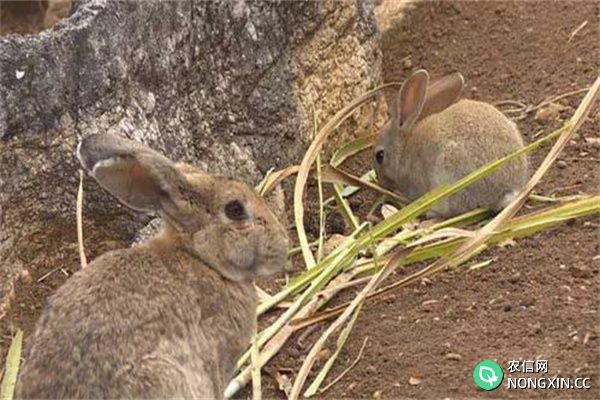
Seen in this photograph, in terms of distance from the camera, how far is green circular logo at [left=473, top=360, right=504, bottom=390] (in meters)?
5.29

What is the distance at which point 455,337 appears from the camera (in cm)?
572

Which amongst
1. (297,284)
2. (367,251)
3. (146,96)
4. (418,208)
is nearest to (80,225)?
(146,96)

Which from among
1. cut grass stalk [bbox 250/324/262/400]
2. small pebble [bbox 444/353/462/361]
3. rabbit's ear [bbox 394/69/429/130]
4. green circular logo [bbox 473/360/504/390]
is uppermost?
rabbit's ear [bbox 394/69/429/130]

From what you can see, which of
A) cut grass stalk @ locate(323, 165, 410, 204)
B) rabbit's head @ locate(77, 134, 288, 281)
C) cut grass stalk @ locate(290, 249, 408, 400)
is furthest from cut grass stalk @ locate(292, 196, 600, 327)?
rabbit's head @ locate(77, 134, 288, 281)

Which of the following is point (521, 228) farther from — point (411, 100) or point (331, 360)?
point (411, 100)

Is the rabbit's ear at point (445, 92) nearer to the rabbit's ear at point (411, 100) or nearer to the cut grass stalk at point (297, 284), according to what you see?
the rabbit's ear at point (411, 100)

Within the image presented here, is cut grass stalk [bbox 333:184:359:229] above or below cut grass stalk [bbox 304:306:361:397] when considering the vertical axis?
above

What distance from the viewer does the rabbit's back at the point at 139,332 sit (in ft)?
15.1

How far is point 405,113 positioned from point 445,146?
466 mm

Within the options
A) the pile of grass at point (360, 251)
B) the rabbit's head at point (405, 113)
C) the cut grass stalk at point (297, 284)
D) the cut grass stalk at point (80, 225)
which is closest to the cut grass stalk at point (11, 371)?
the pile of grass at point (360, 251)

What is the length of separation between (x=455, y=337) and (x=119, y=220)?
174 cm

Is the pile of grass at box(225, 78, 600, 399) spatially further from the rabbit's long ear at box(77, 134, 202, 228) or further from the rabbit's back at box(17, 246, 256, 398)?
the rabbit's long ear at box(77, 134, 202, 228)

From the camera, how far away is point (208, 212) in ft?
17.0

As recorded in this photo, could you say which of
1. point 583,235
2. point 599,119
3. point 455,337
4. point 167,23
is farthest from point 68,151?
point 599,119
